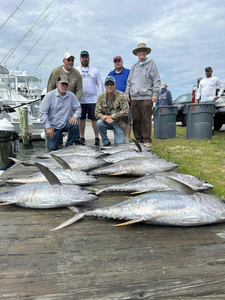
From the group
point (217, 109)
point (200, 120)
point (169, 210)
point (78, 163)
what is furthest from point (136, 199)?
point (217, 109)

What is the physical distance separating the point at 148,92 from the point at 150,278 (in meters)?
5.30

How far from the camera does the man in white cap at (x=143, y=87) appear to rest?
→ 19.8 ft

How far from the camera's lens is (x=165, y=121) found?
8.52 meters

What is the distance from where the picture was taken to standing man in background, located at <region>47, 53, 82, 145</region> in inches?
221

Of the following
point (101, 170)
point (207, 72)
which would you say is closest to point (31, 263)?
point (101, 170)

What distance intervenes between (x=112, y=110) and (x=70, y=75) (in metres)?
1.36

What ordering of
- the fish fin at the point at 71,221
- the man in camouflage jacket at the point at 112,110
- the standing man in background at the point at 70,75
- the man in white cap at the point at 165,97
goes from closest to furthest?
the fish fin at the point at 71,221, the man in camouflage jacket at the point at 112,110, the standing man in background at the point at 70,75, the man in white cap at the point at 165,97

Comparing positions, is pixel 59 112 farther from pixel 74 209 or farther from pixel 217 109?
pixel 217 109

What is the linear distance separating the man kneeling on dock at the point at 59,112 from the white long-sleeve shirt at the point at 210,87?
5.31 metres

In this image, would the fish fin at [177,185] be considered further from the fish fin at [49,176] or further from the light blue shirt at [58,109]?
the light blue shirt at [58,109]

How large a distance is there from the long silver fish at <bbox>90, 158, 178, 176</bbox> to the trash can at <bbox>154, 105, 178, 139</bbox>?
5147 mm

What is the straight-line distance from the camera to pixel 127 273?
1373mm

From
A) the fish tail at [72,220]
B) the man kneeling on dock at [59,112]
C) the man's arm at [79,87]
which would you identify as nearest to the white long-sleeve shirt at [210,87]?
the man's arm at [79,87]

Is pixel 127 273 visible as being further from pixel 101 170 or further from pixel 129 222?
pixel 101 170
